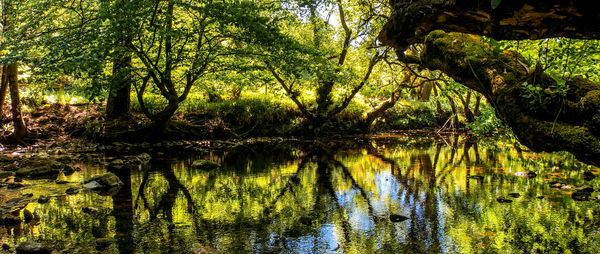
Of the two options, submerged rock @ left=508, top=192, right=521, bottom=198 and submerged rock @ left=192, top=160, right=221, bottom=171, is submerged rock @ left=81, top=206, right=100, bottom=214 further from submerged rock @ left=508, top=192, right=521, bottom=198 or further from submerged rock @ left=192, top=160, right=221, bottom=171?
submerged rock @ left=508, top=192, right=521, bottom=198

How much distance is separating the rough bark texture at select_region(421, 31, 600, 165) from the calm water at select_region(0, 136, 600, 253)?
1.06m

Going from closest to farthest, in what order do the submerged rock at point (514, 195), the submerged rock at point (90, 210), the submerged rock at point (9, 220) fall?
the submerged rock at point (9, 220)
the submerged rock at point (90, 210)
the submerged rock at point (514, 195)

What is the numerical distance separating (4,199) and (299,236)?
4537 mm

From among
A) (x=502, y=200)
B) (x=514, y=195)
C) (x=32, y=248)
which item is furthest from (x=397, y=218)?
(x=32, y=248)

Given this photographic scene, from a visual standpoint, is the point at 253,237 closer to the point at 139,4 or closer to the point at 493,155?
the point at 139,4

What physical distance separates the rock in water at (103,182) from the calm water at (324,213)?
276mm

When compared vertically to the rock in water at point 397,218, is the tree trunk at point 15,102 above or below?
above

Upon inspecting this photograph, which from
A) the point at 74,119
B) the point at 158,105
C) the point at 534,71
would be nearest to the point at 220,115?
the point at 158,105

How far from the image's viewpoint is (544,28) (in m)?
2.36

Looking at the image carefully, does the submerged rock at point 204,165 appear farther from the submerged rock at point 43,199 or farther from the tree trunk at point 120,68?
the submerged rock at point 43,199

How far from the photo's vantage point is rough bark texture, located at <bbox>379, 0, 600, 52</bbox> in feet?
6.79

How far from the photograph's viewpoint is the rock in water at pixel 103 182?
19.7 feet

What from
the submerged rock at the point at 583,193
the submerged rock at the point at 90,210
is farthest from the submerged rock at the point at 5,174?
the submerged rock at the point at 583,193

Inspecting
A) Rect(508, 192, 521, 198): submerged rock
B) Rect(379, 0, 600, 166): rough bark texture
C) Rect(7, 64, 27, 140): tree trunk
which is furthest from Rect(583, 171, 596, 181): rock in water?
Rect(7, 64, 27, 140): tree trunk
